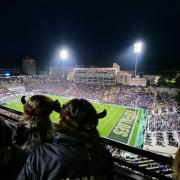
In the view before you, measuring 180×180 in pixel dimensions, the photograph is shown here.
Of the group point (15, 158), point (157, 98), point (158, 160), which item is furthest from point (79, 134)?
point (157, 98)

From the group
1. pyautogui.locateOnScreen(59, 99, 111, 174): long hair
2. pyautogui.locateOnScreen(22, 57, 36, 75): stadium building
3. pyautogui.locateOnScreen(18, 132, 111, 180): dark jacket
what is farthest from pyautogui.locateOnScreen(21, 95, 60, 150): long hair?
pyautogui.locateOnScreen(22, 57, 36, 75): stadium building

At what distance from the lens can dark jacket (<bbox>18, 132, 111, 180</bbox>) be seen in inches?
53.1

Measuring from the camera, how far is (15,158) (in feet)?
7.88

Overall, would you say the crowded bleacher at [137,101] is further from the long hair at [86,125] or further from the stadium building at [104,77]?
the stadium building at [104,77]

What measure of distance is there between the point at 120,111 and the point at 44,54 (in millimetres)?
92136

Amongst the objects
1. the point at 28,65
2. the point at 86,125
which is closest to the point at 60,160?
the point at 86,125

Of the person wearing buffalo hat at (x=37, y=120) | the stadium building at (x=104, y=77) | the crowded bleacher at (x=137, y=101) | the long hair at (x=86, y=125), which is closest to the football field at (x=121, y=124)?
the crowded bleacher at (x=137, y=101)

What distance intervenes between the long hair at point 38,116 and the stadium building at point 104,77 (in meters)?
40.9

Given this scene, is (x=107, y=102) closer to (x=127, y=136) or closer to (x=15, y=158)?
(x=127, y=136)

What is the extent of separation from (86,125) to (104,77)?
47500mm

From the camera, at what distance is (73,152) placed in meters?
1.36

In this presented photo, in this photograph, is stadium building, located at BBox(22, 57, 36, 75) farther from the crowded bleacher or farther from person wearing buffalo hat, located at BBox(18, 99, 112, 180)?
person wearing buffalo hat, located at BBox(18, 99, 112, 180)

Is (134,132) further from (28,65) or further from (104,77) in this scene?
(28,65)

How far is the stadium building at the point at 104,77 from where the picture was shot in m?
44.8
